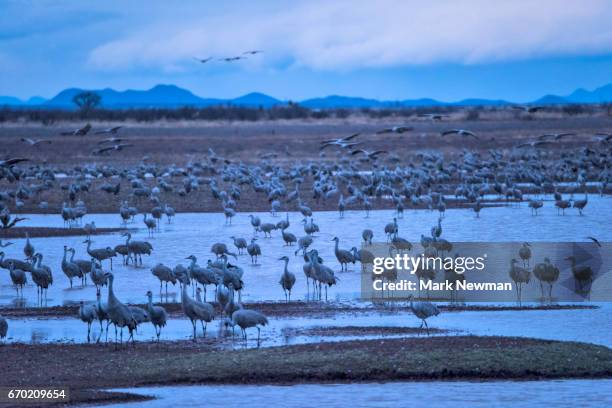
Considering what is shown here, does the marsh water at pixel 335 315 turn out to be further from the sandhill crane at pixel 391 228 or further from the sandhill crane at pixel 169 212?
the sandhill crane at pixel 391 228

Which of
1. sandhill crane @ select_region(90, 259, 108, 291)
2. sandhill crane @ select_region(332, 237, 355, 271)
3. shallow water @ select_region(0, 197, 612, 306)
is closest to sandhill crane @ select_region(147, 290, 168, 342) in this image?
shallow water @ select_region(0, 197, 612, 306)

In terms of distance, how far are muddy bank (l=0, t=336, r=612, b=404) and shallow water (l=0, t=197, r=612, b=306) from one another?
14.8 ft

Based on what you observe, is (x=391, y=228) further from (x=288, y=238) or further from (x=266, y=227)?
(x=266, y=227)

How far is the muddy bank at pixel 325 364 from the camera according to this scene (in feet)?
38.6

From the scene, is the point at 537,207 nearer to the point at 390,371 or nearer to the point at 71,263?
the point at 71,263

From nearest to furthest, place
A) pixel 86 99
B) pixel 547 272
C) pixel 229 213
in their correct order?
pixel 547 272 → pixel 229 213 → pixel 86 99

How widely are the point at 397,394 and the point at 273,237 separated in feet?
48.3

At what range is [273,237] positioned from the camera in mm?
25656

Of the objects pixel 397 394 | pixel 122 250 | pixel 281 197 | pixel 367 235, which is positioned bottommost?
pixel 397 394

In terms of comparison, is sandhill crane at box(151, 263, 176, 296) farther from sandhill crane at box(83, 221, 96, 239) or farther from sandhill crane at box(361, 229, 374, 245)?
sandhill crane at box(83, 221, 96, 239)

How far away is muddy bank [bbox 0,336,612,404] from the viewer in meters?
11.8

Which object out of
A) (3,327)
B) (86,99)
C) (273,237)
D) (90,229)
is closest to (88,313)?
(3,327)

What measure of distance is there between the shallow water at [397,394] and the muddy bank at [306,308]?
4.49 m

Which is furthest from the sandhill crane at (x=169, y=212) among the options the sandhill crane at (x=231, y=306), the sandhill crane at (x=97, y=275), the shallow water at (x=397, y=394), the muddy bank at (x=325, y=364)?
the shallow water at (x=397, y=394)
